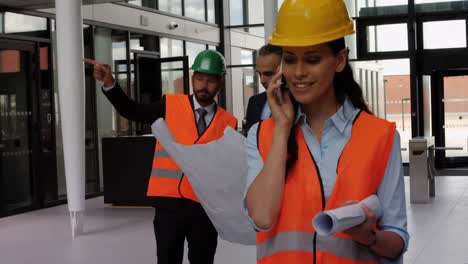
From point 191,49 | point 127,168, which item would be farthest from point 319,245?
point 191,49

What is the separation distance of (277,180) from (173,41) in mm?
13566

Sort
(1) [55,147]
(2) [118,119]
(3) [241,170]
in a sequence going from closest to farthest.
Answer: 1. (3) [241,170]
2. (1) [55,147]
3. (2) [118,119]

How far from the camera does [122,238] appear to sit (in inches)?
320

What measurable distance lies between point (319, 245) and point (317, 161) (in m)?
0.19

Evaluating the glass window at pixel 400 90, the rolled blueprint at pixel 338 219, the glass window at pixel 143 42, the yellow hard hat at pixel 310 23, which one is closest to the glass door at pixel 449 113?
the glass window at pixel 400 90

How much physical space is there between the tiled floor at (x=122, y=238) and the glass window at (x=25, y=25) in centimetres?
271

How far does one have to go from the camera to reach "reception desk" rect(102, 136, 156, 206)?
35.0 ft

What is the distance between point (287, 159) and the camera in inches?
65.3

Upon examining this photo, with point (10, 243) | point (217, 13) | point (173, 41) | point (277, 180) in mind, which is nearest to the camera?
point (277, 180)

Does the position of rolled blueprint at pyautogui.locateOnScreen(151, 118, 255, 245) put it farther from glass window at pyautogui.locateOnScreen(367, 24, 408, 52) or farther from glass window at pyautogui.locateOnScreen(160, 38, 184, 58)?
glass window at pyautogui.locateOnScreen(367, 24, 408, 52)

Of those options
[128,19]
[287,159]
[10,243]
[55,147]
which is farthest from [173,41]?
[287,159]

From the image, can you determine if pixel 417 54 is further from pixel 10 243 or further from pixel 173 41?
pixel 10 243

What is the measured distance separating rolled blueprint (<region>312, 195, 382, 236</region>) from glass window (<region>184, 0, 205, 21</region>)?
14.6 m

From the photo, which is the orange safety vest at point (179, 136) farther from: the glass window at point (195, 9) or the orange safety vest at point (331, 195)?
the glass window at point (195, 9)
